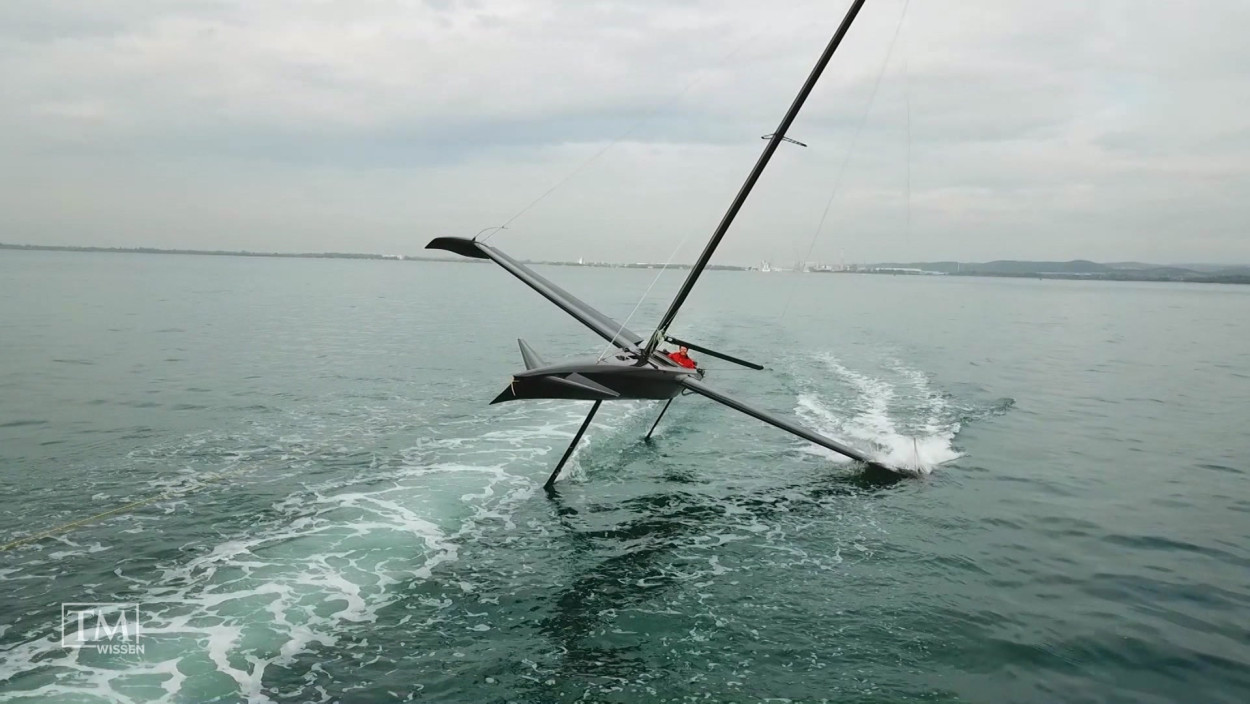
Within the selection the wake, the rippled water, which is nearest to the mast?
the rippled water

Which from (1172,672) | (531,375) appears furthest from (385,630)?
(1172,672)

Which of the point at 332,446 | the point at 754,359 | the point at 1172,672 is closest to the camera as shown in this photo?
the point at 1172,672

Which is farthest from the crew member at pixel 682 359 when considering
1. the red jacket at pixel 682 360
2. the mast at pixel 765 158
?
the mast at pixel 765 158

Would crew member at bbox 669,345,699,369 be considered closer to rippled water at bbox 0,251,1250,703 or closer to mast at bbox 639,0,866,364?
mast at bbox 639,0,866,364

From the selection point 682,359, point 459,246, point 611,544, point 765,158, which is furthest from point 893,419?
point 459,246

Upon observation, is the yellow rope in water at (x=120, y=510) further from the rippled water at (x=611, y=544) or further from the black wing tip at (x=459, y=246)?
the black wing tip at (x=459, y=246)

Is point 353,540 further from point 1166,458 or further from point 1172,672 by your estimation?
point 1166,458

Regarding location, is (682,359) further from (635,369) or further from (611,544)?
(611,544)
